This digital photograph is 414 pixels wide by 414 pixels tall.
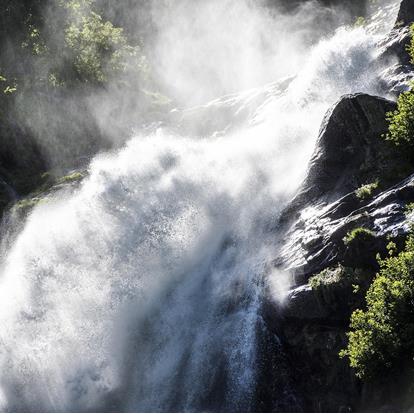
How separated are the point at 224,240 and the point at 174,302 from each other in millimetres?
4011

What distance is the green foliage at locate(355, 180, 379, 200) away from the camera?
70.4 ft

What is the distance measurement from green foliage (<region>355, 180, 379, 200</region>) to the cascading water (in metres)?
4.57

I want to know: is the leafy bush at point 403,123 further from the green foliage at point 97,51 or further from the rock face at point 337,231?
the green foliage at point 97,51

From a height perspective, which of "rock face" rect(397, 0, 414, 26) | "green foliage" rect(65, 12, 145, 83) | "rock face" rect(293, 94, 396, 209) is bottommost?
"rock face" rect(293, 94, 396, 209)

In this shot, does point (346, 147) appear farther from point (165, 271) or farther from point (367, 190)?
point (165, 271)

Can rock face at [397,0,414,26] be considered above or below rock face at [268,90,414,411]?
above

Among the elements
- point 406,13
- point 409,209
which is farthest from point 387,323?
point 406,13

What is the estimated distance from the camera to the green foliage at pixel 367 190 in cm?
2147

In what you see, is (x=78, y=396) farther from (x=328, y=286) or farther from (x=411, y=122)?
(x=411, y=122)

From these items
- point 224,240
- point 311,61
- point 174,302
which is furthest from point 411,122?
point 311,61

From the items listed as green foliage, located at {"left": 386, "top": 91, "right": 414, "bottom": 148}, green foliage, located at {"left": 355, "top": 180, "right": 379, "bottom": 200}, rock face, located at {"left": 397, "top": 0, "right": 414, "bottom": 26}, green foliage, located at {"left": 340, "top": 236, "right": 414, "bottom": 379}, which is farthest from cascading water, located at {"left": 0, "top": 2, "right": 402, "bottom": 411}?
green foliage, located at {"left": 386, "top": 91, "right": 414, "bottom": 148}

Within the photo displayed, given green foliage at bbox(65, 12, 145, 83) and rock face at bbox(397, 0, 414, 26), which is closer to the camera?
rock face at bbox(397, 0, 414, 26)

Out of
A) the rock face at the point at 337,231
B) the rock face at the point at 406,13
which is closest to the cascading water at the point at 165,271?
the rock face at the point at 337,231

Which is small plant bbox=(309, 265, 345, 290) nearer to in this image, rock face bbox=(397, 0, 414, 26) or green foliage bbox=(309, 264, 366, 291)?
green foliage bbox=(309, 264, 366, 291)
